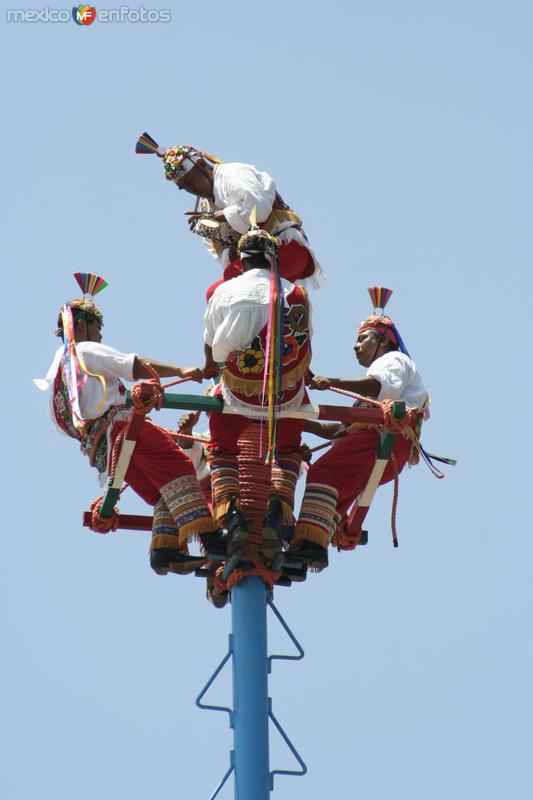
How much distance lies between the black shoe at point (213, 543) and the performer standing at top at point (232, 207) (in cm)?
175

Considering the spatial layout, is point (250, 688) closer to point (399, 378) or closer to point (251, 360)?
point (251, 360)

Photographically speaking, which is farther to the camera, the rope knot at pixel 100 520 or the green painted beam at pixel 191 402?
the rope knot at pixel 100 520

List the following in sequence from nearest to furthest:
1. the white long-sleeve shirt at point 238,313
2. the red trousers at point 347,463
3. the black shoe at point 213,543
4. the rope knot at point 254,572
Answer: the white long-sleeve shirt at point 238,313 → the rope knot at point 254,572 → the black shoe at point 213,543 → the red trousers at point 347,463

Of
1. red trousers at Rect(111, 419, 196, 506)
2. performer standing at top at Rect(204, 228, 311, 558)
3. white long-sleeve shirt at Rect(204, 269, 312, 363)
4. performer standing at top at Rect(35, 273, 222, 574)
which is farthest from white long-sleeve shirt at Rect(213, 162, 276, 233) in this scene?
red trousers at Rect(111, 419, 196, 506)

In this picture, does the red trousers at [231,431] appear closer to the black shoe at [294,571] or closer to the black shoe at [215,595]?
the black shoe at [294,571]

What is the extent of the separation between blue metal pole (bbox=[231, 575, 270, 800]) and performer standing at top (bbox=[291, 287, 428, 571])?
54 cm

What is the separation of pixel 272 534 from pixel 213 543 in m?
0.53

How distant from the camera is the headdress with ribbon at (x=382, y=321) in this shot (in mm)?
16422

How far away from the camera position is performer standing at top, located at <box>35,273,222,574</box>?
15.4 metres

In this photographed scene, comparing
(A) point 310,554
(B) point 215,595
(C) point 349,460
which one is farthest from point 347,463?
(B) point 215,595

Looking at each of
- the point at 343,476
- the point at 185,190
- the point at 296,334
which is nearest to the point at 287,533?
the point at 343,476

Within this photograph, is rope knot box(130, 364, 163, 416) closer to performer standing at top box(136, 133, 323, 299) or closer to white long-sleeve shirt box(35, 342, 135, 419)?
white long-sleeve shirt box(35, 342, 135, 419)

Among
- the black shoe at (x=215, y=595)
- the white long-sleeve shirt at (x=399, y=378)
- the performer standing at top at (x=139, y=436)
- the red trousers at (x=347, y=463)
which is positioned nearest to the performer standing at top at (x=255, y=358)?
the performer standing at top at (x=139, y=436)

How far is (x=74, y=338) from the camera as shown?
16.0 meters
